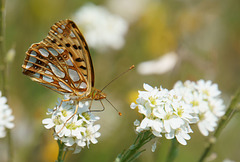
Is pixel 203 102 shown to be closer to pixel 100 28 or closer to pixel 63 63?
pixel 63 63

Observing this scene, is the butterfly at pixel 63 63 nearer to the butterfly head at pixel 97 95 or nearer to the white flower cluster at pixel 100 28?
the butterfly head at pixel 97 95

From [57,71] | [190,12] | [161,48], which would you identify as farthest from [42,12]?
[57,71]

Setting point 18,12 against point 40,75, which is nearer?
point 40,75

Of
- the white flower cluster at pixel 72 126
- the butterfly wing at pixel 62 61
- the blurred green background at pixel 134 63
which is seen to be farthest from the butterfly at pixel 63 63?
the blurred green background at pixel 134 63

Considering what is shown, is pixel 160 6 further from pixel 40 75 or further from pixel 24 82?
pixel 40 75

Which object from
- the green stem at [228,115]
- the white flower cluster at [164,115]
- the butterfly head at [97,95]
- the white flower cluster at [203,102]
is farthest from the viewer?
the butterfly head at [97,95]

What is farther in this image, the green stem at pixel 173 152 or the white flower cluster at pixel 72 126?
the green stem at pixel 173 152
